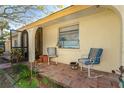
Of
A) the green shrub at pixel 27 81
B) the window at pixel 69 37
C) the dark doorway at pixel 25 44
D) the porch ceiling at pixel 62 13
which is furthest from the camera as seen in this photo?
the dark doorway at pixel 25 44

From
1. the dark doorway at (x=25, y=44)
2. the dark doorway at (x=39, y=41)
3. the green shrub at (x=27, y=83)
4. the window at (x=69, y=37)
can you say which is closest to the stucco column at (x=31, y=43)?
the dark doorway at (x=25, y=44)

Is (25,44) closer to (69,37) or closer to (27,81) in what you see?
(69,37)

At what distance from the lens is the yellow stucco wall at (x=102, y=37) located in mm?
4781

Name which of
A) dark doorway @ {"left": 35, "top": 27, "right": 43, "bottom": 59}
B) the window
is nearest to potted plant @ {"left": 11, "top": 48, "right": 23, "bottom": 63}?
dark doorway @ {"left": 35, "top": 27, "right": 43, "bottom": 59}

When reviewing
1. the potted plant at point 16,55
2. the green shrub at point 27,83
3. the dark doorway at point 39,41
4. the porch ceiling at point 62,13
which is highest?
the porch ceiling at point 62,13

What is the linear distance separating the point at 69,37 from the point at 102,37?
2.25m

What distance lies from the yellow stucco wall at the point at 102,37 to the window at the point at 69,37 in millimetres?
268

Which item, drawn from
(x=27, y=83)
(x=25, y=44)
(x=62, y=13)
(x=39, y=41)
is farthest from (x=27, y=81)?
(x=39, y=41)

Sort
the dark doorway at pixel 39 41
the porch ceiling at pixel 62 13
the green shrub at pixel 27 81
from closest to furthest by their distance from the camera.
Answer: the green shrub at pixel 27 81 < the porch ceiling at pixel 62 13 < the dark doorway at pixel 39 41

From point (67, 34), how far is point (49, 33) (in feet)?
5.69

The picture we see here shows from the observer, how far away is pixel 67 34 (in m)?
7.27

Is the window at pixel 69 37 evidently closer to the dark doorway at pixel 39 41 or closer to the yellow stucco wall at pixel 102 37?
the yellow stucco wall at pixel 102 37
